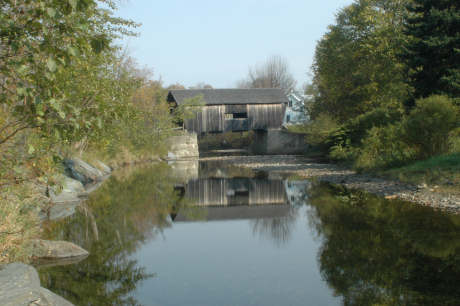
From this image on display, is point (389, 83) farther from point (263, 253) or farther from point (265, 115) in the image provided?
point (263, 253)

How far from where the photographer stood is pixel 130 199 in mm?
14516

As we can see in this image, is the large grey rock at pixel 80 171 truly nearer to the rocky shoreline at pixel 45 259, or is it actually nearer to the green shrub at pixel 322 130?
the rocky shoreline at pixel 45 259

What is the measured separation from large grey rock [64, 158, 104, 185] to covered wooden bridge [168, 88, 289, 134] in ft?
66.2

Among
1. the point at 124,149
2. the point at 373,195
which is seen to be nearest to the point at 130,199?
the point at 373,195

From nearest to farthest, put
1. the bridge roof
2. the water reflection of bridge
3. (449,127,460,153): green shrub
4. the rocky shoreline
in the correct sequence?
the rocky shoreline, the water reflection of bridge, (449,127,460,153): green shrub, the bridge roof

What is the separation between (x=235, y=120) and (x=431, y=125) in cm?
2786

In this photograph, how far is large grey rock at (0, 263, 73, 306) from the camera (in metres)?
4.53

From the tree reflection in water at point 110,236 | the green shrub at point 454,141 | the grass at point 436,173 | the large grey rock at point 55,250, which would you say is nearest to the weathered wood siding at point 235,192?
the tree reflection in water at point 110,236

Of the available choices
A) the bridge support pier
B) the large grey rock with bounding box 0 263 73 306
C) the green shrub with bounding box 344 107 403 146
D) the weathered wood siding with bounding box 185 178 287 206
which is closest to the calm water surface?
the weathered wood siding with bounding box 185 178 287 206

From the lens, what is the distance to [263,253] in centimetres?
802

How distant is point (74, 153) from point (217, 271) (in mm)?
16718

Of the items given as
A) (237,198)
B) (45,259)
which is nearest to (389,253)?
(45,259)

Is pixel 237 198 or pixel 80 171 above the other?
pixel 80 171

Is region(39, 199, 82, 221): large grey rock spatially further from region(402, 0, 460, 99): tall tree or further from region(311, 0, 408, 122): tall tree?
region(311, 0, 408, 122): tall tree
